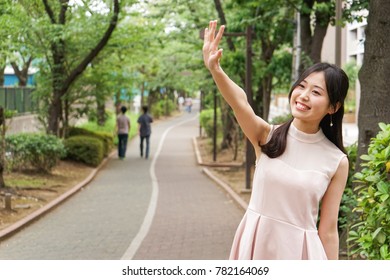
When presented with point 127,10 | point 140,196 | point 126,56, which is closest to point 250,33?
point 140,196

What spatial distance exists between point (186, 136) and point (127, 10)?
1974 cm

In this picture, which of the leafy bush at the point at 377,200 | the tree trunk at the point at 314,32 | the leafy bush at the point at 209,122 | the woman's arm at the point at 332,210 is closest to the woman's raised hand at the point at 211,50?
the woman's arm at the point at 332,210

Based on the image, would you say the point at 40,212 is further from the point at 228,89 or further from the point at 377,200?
the point at 228,89

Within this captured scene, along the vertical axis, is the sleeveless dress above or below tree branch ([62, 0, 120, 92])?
below

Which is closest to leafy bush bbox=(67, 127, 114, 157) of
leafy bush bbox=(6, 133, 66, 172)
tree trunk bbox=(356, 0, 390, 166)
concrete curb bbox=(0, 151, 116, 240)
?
concrete curb bbox=(0, 151, 116, 240)

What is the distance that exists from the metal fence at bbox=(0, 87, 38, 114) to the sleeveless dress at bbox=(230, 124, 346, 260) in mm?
19554

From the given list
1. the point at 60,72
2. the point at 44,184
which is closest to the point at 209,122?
the point at 60,72

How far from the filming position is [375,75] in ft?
22.9

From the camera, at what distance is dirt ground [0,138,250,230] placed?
1169 cm

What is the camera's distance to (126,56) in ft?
76.7

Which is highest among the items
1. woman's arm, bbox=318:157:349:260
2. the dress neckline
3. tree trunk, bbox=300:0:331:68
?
tree trunk, bbox=300:0:331:68

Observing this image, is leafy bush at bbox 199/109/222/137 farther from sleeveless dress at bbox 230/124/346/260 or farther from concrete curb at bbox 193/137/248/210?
sleeveless dress at bbox 230/124/346/260

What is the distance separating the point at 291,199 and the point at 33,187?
12.1 m

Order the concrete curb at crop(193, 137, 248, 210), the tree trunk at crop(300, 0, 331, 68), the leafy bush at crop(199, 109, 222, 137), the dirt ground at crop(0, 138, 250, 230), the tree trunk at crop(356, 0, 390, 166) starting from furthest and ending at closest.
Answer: the leafy bush at crop(199, 109, 222, 137)
the concrete curb at crop(193, 137, 248, 210)
the tree trunk at crop(300, 0, 331, 68)
the dirt ground at crop(0, 138, 250, 230)
the tree trunk at crop(356, 0, 390, 166)
